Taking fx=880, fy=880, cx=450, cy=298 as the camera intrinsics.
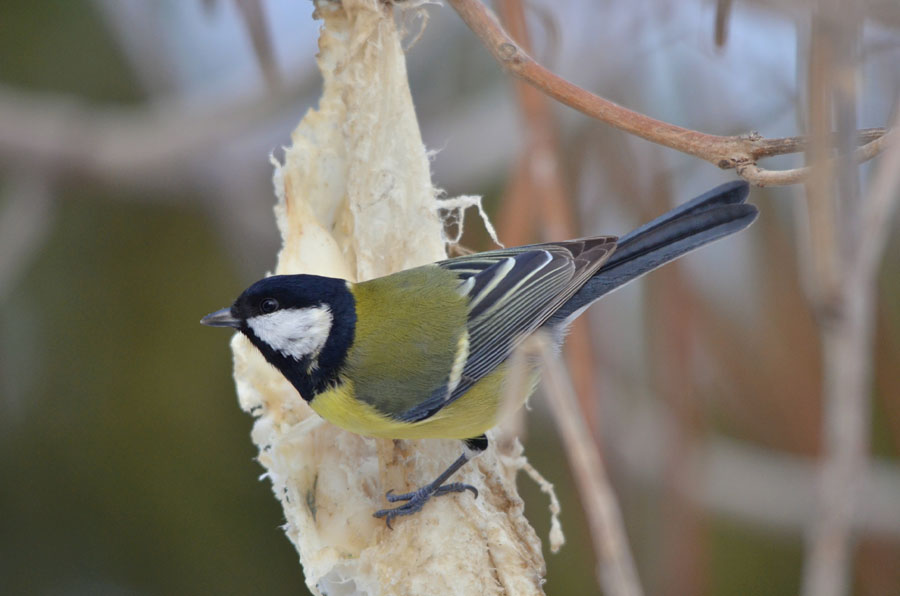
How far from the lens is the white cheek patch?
1.51 m

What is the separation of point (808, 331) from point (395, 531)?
4.19 feet

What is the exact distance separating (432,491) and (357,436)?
22cm

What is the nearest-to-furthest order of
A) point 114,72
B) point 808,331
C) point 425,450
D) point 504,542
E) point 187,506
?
point 504,542
point 425,450
point 808,331
point 187,506
point 114,72

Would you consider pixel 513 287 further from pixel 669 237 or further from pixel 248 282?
pixel 248 282

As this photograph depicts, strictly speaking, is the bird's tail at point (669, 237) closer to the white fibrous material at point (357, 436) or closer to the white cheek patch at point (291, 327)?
the white fibrous material at point (357, 436)

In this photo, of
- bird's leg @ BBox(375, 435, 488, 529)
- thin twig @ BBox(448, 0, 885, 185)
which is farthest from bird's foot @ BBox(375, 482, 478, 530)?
thin twig @ BBox(448, 0, 885, 185)

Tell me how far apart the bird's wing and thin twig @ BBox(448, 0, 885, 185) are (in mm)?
466

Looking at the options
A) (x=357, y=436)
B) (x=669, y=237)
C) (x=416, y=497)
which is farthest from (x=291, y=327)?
(x=669, y=237)

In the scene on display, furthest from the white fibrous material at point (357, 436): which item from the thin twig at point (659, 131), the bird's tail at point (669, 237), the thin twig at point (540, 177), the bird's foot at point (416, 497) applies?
the thin twig at point (659, 131)

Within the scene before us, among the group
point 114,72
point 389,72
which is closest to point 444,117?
point 114,72

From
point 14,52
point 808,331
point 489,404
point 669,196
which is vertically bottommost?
point 808,331

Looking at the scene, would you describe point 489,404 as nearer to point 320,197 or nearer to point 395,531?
point 395,531

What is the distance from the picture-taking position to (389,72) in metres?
1.45

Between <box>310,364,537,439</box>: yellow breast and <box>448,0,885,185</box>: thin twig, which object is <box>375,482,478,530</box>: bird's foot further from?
<box>448,0,885,185</box>: thin twig
